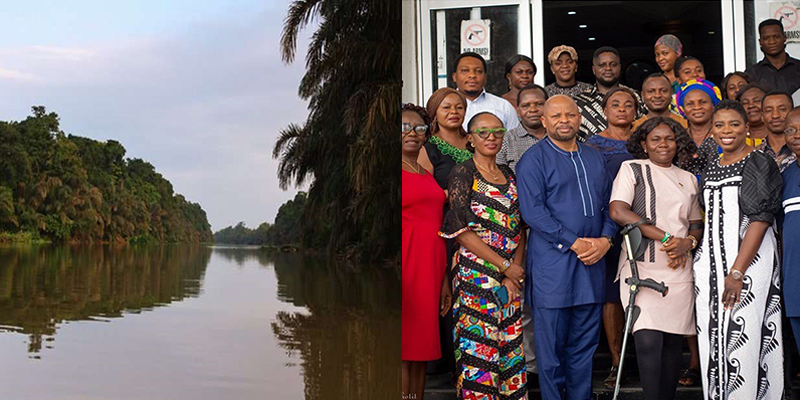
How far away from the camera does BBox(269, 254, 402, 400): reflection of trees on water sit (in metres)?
2.68

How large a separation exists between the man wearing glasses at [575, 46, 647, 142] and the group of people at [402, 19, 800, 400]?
757 mm

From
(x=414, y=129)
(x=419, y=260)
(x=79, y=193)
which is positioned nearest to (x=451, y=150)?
A: (x=414, y=129)

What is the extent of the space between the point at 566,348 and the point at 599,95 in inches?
62.4

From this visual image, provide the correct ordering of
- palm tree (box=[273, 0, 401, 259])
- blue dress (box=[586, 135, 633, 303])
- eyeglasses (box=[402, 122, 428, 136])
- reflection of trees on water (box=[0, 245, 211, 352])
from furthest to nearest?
reflection of trees on water (box=[0, 245, 211, 352]) → blue dress (box=[586, 135, 633, 303]) → eyeglasses (box=[402, 122, 428, 136]) → palm tree (box=[273, 0, 401, 259])

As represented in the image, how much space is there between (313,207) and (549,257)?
933mm

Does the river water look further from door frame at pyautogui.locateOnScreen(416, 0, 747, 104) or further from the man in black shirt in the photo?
the man in black shirt

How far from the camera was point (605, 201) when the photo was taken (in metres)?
3.08

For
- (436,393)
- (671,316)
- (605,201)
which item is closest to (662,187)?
(605,201)

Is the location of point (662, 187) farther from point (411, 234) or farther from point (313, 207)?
point (313, 207)

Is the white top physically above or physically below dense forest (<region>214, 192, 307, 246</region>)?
above

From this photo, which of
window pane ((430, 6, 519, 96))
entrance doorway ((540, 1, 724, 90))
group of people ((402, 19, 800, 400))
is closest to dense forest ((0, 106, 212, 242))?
group of people ((402, 19, 800, 400))

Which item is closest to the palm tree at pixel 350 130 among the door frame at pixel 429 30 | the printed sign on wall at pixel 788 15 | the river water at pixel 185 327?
the river water at pixel 185 327

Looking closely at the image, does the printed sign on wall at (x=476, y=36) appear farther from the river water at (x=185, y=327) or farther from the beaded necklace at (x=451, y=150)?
the river water at (x=185, y=327)

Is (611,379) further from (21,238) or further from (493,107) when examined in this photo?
(21,238)
